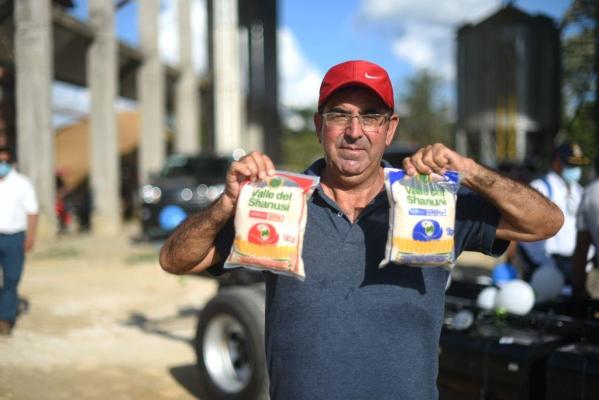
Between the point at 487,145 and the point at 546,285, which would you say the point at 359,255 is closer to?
the point at 546,285

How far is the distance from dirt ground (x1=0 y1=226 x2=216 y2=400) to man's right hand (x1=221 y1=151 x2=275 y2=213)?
373 cm

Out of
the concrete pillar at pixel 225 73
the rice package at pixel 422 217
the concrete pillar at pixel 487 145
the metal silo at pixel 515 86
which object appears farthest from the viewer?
the concrete pillar at pixel 225 73

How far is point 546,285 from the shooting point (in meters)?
4.62

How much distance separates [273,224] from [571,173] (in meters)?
4.33

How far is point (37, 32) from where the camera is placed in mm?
14742

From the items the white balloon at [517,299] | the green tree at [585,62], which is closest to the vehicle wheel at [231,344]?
the white balloon at [517,299]

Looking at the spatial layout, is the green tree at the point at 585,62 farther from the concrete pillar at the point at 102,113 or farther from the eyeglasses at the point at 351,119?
the concrete pillar at the point at 102,113

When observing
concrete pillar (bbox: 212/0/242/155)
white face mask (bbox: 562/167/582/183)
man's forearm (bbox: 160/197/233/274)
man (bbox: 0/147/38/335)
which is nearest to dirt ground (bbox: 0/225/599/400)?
man (bbox: 0/147/38/335)

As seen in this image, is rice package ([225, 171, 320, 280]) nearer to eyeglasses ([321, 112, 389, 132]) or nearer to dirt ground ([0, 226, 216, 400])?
eyeglasses ([321, 112, 389, 132])

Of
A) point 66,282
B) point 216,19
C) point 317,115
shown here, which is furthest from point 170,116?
point 317,115

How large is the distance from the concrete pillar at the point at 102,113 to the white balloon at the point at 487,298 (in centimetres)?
1480

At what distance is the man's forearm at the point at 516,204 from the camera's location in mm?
2146

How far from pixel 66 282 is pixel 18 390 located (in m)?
5.70

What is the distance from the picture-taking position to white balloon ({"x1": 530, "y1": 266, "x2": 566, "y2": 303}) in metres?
4.60
